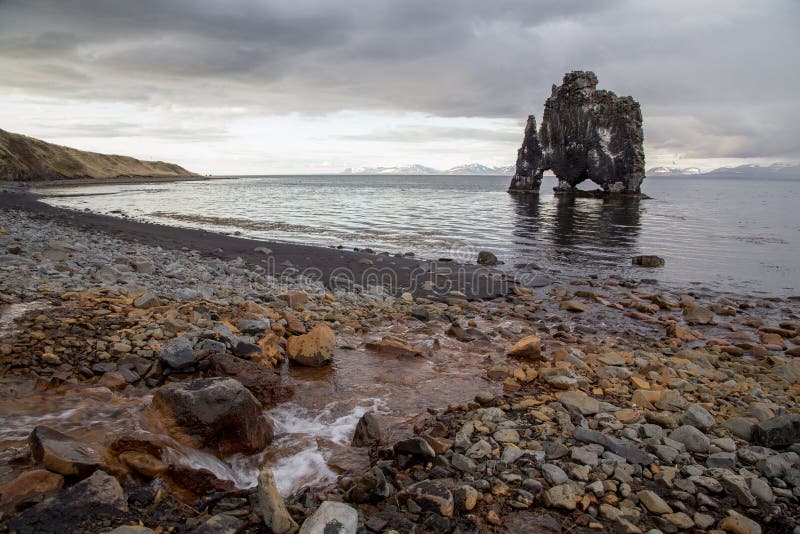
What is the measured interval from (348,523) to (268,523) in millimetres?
642

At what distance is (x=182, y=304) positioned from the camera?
855cm

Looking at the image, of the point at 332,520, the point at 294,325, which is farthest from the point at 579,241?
the point at 332,520

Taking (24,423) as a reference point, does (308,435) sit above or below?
below

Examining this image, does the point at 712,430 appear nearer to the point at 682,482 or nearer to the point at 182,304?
the point at 682,482

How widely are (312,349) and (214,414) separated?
2.97 meters

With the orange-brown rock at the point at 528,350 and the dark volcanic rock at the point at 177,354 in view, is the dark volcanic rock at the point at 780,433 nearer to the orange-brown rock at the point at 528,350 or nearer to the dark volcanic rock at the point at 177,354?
the orange-brown rock at the point at 528,350

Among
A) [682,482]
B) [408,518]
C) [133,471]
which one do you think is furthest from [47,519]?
[682,482]

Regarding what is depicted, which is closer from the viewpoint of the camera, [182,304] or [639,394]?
[639,394]

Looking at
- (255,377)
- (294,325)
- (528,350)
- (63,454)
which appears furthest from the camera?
(294,325)

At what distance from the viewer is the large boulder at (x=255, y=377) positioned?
599 cm

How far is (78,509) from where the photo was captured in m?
3.12

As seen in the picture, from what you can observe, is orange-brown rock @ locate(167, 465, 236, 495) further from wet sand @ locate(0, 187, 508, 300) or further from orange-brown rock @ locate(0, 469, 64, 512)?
wet sand @ locate(0, 187, 508, 300)

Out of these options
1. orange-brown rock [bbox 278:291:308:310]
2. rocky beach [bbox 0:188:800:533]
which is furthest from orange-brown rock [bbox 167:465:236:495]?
orange-brown rock [bbox 278:291:308:310]

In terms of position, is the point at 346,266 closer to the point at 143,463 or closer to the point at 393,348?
the point at 393,348
